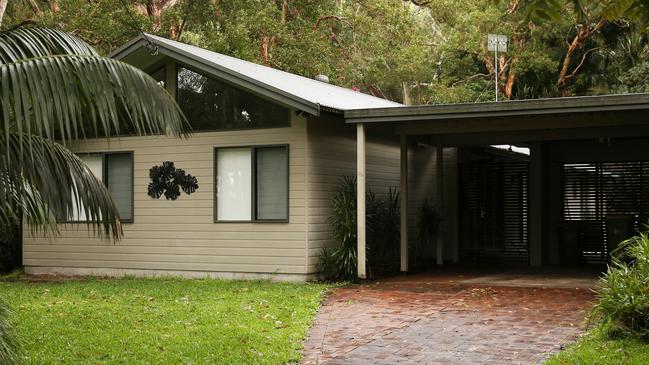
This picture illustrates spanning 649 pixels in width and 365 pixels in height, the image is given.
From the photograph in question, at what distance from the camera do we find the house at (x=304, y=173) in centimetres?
1241

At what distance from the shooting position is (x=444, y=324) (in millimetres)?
8773

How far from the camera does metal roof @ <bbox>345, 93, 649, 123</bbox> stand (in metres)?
10.7

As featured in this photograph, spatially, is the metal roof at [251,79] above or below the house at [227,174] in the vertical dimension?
above

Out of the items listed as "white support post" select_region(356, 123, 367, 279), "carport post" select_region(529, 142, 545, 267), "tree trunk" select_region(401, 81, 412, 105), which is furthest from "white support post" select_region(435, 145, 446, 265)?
"tree trunk" select_region(401, 81, 412, 105)

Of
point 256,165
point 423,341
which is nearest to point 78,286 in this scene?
point 256,165

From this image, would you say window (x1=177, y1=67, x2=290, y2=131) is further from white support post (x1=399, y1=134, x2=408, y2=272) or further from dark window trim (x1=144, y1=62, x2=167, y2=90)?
white support post (x1=399, y1=134, x2=408, y2=272)

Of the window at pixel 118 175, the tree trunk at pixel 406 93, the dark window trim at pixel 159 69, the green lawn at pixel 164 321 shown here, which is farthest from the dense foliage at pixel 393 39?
the green lawn at pixel 164 321

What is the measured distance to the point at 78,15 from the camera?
2294 centimetres

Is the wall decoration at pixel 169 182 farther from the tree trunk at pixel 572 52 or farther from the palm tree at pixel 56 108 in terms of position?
the tree trunk at pixel 572 52

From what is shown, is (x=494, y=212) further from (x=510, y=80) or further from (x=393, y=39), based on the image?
(x=393, y=39)

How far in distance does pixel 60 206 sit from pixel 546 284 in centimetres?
881

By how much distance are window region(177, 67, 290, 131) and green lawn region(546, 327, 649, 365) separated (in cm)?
690

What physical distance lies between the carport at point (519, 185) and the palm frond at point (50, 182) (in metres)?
6.99

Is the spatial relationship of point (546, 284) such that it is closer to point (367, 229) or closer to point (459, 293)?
point (459, 293)
